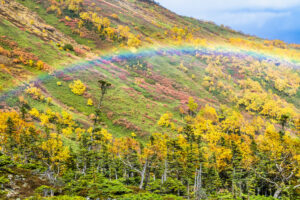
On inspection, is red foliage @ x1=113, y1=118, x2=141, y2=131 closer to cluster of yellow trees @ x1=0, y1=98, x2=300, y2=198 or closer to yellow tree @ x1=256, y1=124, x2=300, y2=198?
cluster of yellow trees @ x1=0, y1=98, x2=300, y2=198

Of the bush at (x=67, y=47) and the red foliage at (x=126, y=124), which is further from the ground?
the bush at (x=67, y=47)

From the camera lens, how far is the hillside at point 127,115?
33.6 metres

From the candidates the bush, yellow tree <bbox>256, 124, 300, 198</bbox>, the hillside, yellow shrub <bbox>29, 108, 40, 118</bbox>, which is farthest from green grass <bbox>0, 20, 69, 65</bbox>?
yellow tree <bbox>256, 124, 300, 198</bbox>

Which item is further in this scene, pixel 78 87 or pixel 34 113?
pixel 78 87

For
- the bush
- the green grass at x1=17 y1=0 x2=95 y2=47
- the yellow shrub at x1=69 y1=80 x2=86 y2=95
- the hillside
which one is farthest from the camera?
the green grass at x1=17 y1=0 x2=95 y2=47

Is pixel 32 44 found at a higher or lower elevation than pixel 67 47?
lower

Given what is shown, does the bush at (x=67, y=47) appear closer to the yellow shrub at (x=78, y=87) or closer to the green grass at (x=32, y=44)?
the green grass at (x=32, y=44)

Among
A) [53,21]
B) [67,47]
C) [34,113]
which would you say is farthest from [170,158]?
[53,21]

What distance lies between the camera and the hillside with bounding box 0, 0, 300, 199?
3362 centimetres

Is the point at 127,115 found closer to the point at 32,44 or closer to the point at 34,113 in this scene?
the point at 34,113

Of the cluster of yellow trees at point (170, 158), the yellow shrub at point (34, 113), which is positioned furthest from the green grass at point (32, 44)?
the cluster of yellow trees at point (170, 158)

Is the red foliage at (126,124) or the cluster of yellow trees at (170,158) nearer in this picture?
the cluster of yellow trees at (170,158)

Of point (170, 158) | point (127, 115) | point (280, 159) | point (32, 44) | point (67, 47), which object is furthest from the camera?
point (67, 47)

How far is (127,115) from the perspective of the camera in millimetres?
77250
